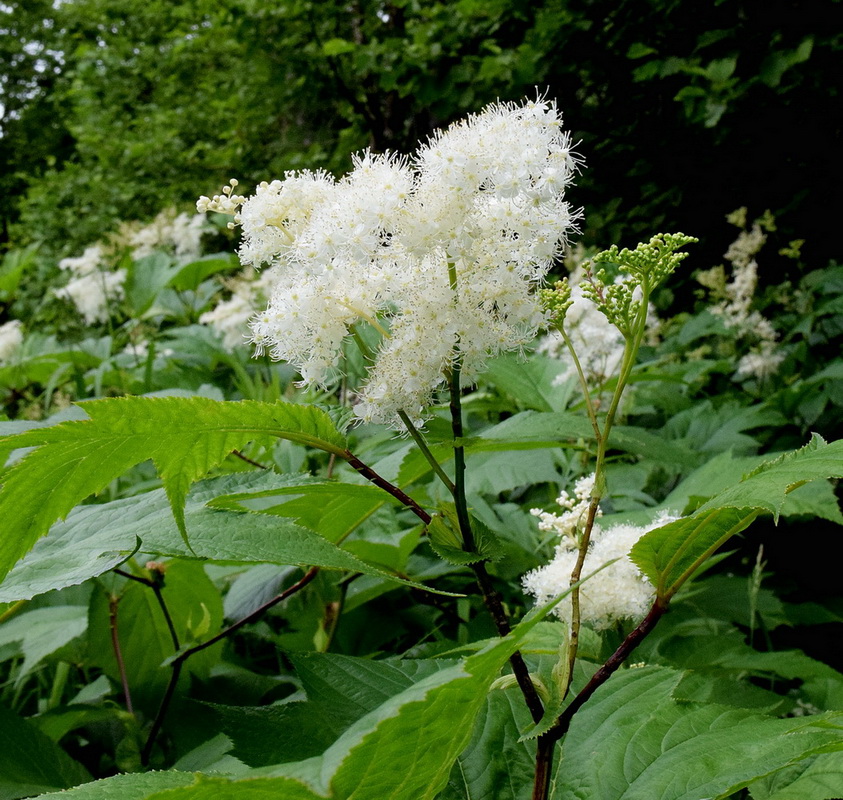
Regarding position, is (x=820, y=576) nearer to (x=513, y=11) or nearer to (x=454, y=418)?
(x=454, y=418)

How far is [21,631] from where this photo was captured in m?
1.39

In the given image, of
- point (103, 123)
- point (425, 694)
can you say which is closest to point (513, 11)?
point (425, 694)

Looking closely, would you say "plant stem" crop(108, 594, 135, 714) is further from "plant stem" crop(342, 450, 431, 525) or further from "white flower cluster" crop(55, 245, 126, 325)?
"white flower cluster" crop(55, 245, 126, 325)

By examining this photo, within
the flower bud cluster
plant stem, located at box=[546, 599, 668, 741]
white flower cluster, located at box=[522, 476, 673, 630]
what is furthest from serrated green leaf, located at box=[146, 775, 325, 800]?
white flower cluster, located at box=[522, 476, 673, 630]

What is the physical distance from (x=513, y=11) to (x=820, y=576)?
3.74 m

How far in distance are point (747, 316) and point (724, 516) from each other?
10.8ft

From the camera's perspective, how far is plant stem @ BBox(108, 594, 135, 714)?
1332 millimetres

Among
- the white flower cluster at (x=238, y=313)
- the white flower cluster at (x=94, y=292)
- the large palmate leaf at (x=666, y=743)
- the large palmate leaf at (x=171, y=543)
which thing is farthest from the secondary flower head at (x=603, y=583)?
the white flower cluster at (x=94, y=292)

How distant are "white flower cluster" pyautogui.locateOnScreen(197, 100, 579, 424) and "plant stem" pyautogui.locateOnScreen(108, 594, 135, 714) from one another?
26.7 inches

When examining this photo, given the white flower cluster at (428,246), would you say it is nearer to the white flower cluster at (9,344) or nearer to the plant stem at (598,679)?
the plant stem at (598,679)

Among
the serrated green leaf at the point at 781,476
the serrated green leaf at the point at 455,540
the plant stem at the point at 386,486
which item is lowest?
the serrated green leaf at the point at 781,476

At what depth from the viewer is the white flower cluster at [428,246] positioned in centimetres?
91

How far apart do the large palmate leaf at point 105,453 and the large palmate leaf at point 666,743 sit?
1.67 feet

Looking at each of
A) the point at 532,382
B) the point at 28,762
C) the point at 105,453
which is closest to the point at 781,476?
the point at 105,453
